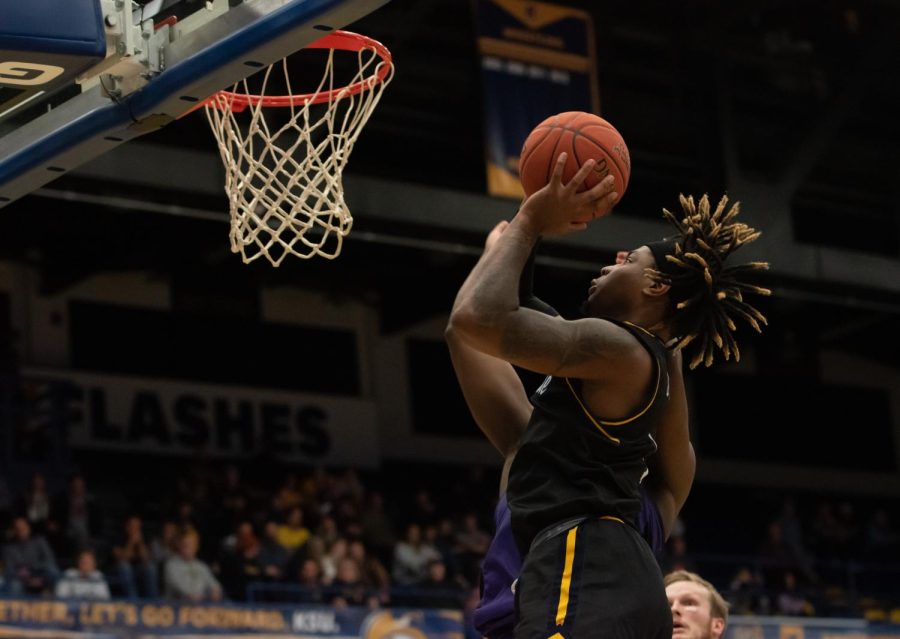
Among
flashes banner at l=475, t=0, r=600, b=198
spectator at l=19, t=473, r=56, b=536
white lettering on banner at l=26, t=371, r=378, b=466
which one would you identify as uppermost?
flashes banner at l=475, t=0, r=600, b=198

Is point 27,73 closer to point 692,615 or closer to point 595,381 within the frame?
point 595,381

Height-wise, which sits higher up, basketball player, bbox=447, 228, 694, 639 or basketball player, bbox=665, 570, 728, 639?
basketball player, bbox=447, 228, 694, 639

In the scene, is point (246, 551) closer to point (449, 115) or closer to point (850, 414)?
point (449, 115)

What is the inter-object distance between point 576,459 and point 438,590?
1048 centimetres

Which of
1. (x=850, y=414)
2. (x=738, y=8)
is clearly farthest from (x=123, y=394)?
(x=850, y=414)

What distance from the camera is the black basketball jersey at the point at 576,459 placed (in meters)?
3.46

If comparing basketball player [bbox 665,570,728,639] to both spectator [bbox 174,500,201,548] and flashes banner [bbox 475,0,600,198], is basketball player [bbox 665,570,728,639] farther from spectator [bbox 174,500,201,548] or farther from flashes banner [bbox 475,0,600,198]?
spectator [bbox 174,500,201,548]

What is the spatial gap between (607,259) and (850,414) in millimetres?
8726

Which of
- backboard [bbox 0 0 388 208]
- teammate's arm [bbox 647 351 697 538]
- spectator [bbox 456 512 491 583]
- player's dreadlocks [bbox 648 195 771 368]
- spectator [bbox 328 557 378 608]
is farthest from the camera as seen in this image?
spectator [bbox 456 512 491 583]

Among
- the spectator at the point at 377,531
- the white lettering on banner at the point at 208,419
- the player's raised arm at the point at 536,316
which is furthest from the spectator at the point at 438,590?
the player's raised arm at the point at 536,316

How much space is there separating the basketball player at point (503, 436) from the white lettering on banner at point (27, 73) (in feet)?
4.68

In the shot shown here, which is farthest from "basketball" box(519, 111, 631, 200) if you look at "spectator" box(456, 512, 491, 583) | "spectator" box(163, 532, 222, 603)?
"spectator" box(456, 512, 491, 583)

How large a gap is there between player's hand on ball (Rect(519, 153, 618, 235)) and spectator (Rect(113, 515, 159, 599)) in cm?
930

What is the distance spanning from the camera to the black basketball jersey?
3.46 meters
